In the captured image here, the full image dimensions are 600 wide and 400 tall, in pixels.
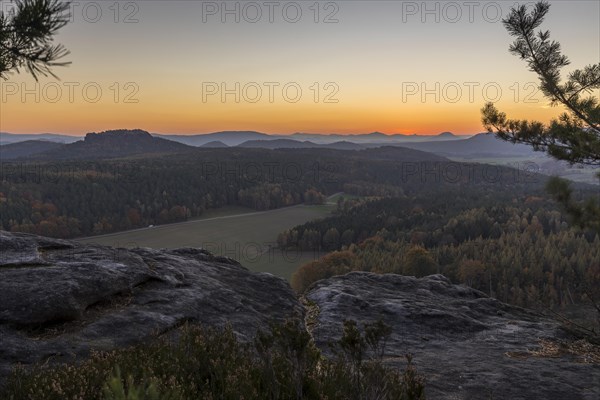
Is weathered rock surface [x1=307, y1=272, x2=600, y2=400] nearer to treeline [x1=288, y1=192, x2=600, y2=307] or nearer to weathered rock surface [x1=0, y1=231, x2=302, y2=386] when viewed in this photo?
weathered rock surface [x1=0, y1=231, x2=302, y2=386]

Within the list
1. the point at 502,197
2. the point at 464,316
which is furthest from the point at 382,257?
the point at 502,197

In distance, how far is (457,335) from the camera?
1252 cm

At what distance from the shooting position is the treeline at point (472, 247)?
85.6 metres

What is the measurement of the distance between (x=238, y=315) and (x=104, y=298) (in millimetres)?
3429

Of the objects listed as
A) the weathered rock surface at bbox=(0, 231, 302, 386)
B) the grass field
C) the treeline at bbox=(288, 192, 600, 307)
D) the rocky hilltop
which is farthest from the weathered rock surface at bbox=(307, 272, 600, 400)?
the grass field

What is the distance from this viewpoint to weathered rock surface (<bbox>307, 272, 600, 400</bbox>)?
8.59 m

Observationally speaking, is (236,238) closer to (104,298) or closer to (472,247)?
(472,247)

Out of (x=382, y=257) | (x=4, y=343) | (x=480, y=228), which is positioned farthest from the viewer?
(x=480, y=228)

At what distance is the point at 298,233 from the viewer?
449 feet

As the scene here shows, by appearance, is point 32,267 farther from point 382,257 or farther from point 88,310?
point 382,257

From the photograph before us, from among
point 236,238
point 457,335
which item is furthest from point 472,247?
point 457,335

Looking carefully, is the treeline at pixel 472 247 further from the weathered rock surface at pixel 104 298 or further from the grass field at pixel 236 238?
the weathered rock surface at pixel 104 298

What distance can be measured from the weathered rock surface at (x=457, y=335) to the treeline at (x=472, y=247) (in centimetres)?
5428

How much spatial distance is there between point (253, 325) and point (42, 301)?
4926mm
